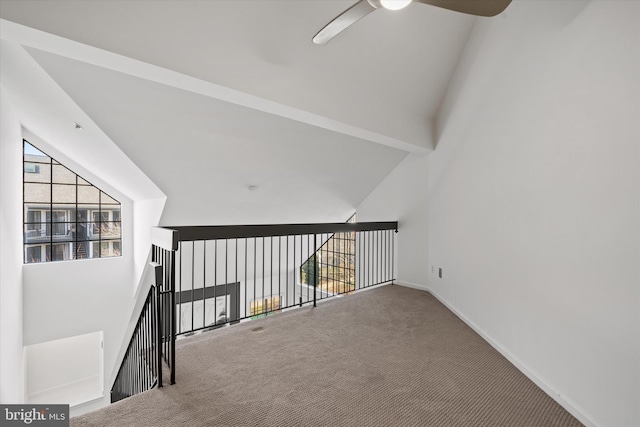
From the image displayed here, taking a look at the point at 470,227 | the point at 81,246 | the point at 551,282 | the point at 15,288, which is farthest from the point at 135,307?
the point at 551,282

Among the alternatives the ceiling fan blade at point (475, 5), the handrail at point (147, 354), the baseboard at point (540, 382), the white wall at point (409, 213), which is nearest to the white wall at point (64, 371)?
the handrail at point (147, 354)

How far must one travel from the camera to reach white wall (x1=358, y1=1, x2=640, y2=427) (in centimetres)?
145

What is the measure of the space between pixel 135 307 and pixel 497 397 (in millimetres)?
6891

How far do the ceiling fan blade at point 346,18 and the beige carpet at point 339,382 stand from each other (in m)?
2.08

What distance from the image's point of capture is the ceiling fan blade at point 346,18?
1.39 metres

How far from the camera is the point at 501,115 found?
8.30ft

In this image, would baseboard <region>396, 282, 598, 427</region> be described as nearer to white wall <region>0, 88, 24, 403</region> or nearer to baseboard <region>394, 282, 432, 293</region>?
baseboard <region>394, 282, 432, 293</region>

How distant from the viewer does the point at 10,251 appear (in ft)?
14.3

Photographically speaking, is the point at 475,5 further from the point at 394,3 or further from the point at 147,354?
the point at 147,354

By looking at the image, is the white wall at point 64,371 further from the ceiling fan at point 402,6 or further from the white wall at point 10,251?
the ceiling fan at point 402,6

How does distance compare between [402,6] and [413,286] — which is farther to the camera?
[413,286]

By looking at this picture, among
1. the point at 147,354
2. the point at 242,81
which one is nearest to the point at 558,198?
the point at 242,81

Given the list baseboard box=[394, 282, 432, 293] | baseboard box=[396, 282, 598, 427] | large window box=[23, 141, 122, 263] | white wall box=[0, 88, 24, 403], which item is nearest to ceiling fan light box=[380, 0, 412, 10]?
baseboard box=[396, 282, 598, 427]

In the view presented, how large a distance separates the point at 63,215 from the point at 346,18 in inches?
271
